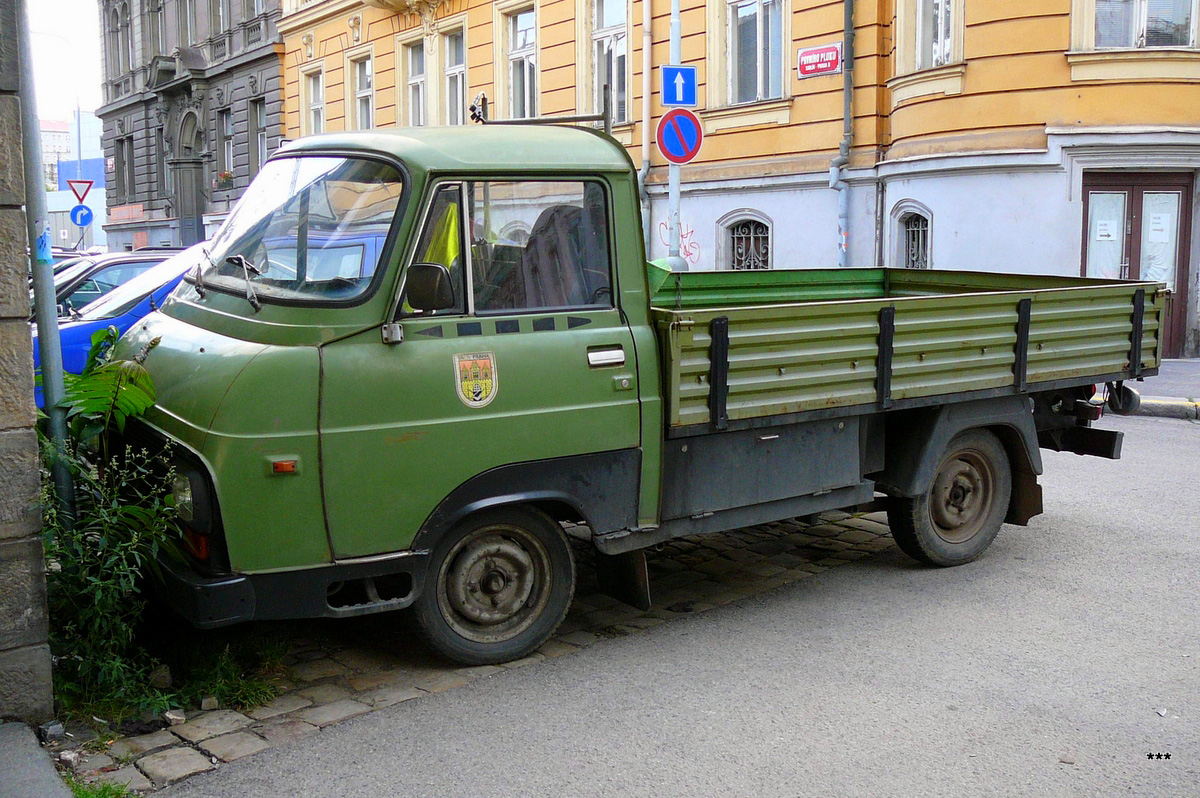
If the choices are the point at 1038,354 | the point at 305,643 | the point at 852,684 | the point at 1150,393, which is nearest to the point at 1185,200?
the point at 1150,393

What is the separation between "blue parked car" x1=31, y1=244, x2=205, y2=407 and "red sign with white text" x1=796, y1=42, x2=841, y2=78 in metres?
10.2

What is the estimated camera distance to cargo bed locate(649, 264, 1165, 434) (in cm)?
503

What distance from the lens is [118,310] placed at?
9.28 metres

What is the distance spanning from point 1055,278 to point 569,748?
480cm

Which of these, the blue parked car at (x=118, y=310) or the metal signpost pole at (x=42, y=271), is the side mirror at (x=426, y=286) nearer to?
the metal signpost pole at (x=42, y=271)

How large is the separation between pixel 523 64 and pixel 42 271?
19214mm

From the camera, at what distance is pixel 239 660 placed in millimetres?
4812

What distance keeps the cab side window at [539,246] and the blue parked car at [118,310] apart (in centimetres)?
491

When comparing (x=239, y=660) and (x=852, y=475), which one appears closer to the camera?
(x=239, y=660)

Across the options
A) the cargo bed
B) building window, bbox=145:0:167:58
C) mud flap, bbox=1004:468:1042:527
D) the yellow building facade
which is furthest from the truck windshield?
building window, bbox=145:0:167:58

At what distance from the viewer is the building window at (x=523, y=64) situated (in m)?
22.5

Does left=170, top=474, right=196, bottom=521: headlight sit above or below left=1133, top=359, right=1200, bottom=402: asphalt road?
above

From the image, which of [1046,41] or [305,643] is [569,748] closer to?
[305,643]

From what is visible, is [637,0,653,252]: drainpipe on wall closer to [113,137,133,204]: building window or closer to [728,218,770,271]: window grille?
[728,218,770,271]: window grille
